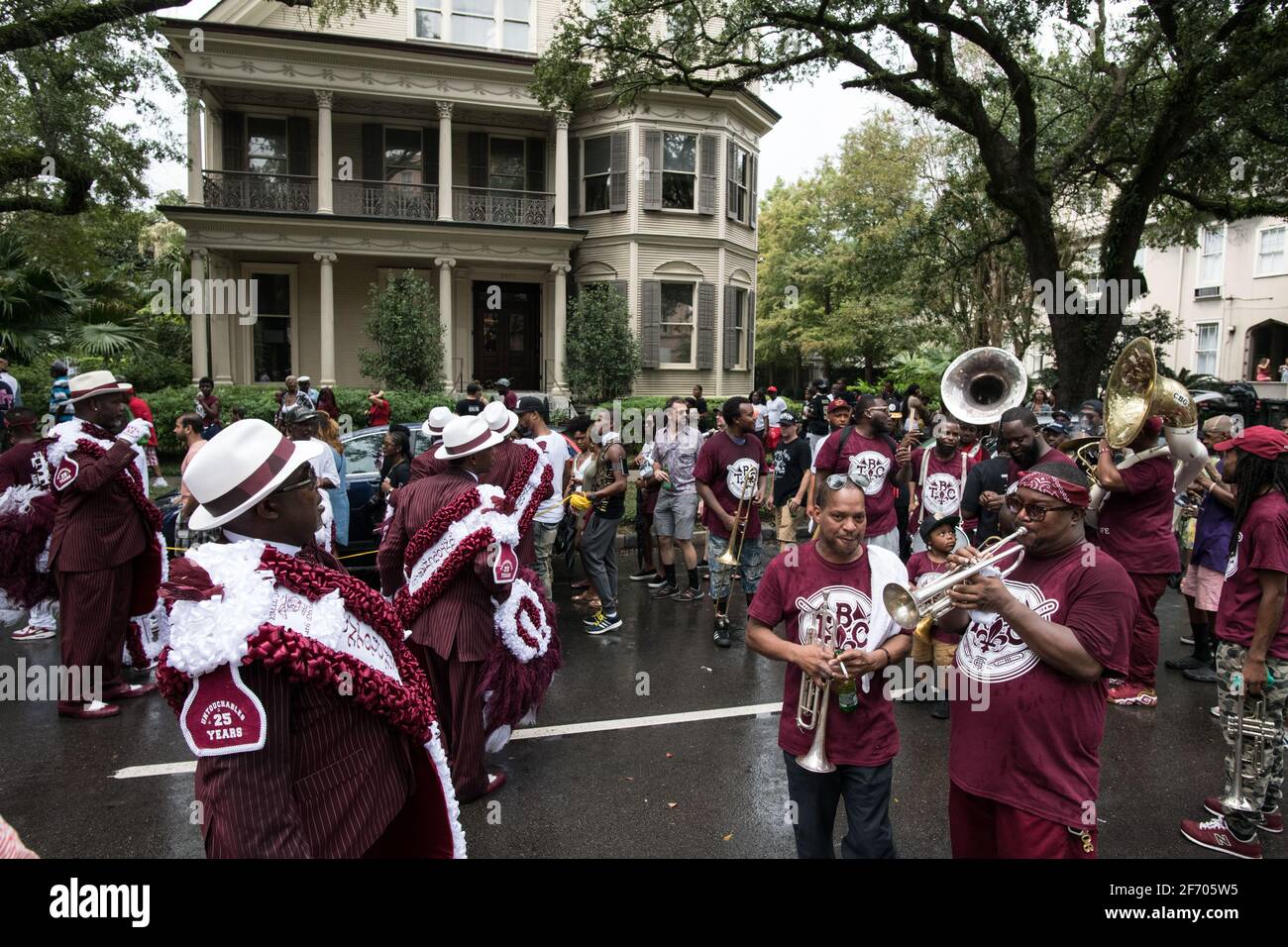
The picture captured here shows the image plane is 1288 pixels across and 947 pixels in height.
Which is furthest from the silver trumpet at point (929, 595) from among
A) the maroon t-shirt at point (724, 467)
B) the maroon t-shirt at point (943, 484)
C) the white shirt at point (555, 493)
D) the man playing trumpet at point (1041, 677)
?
the white shirt at point (555, 493)

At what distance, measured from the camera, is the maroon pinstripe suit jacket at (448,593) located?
4371 mm

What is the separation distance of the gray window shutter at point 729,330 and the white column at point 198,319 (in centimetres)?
1336

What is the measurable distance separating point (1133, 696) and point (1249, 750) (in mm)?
1840

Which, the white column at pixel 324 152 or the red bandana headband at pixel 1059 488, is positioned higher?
the white column at pixel 324 152

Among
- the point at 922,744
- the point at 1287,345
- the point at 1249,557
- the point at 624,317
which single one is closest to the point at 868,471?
the point at 922,744

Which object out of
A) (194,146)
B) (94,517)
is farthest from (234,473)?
(194,146)

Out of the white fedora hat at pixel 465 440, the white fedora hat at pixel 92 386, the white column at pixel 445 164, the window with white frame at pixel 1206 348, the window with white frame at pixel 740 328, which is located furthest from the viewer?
the window with white frame at pixel 1206 348

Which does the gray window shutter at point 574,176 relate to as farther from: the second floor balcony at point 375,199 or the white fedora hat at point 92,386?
the white fedora hat at point 92,386

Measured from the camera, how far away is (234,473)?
7.25 feet

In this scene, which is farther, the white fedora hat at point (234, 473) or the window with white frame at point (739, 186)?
the window with white frame at point (739, 186)

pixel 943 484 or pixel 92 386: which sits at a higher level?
pixel 92 386

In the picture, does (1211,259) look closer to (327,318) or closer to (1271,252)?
(1271,252)

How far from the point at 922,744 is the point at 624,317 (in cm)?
1749
